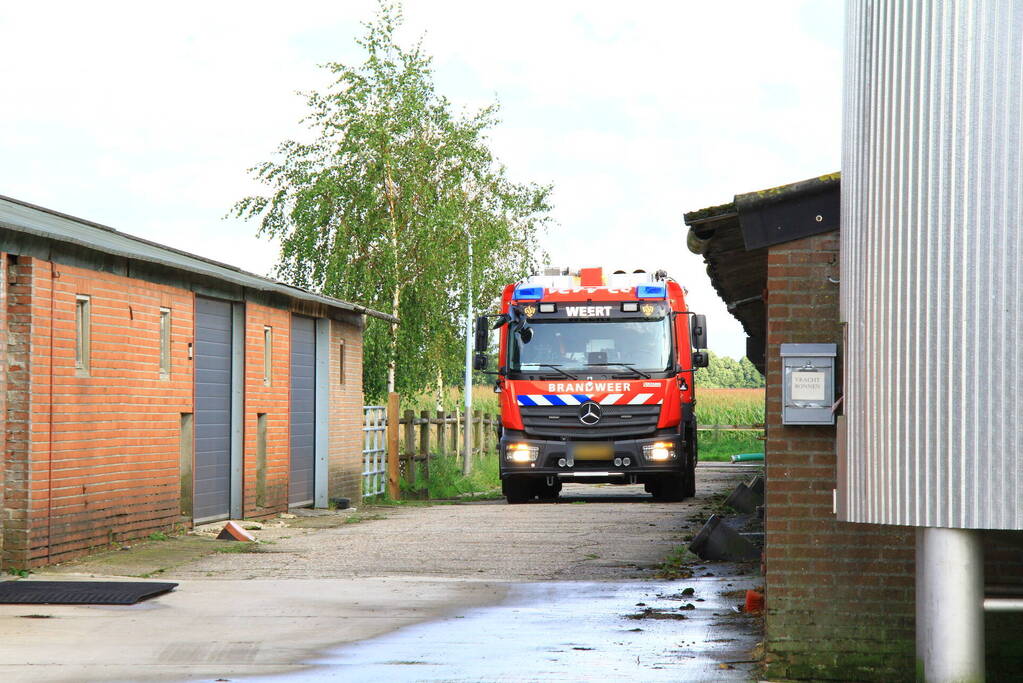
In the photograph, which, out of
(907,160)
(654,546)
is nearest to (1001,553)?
(907,160)

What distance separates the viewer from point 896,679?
715 centimetres

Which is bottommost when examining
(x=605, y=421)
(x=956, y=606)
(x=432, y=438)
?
(x=432, y=438)

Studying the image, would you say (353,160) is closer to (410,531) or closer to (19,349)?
(410,531)

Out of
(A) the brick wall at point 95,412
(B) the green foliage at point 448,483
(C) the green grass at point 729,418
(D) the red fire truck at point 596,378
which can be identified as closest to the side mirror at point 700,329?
(D) the red fire truck at point 596,378

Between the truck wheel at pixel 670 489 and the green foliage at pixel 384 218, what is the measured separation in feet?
43.8

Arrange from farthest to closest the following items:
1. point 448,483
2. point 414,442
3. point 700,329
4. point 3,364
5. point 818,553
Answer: point 448,483 < point 414,442 < point 700,329 < point 3,364 < point 818,553

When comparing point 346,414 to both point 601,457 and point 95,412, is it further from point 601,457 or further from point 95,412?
point 95,412

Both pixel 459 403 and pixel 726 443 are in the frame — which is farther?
pixel 459 403

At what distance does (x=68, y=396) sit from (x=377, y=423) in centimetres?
1289

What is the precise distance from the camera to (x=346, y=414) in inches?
949

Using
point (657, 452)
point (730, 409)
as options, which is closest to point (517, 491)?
point (657, 452)

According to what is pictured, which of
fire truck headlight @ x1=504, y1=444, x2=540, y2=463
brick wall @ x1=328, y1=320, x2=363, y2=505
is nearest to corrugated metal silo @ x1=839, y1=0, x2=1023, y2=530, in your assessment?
fire truck headlight @ x1=504, y1=444, x2=540, y2=463

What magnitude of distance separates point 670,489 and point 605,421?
210cm

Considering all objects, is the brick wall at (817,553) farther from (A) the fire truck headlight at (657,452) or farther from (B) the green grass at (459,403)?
(B) the green grass at (459,403)
